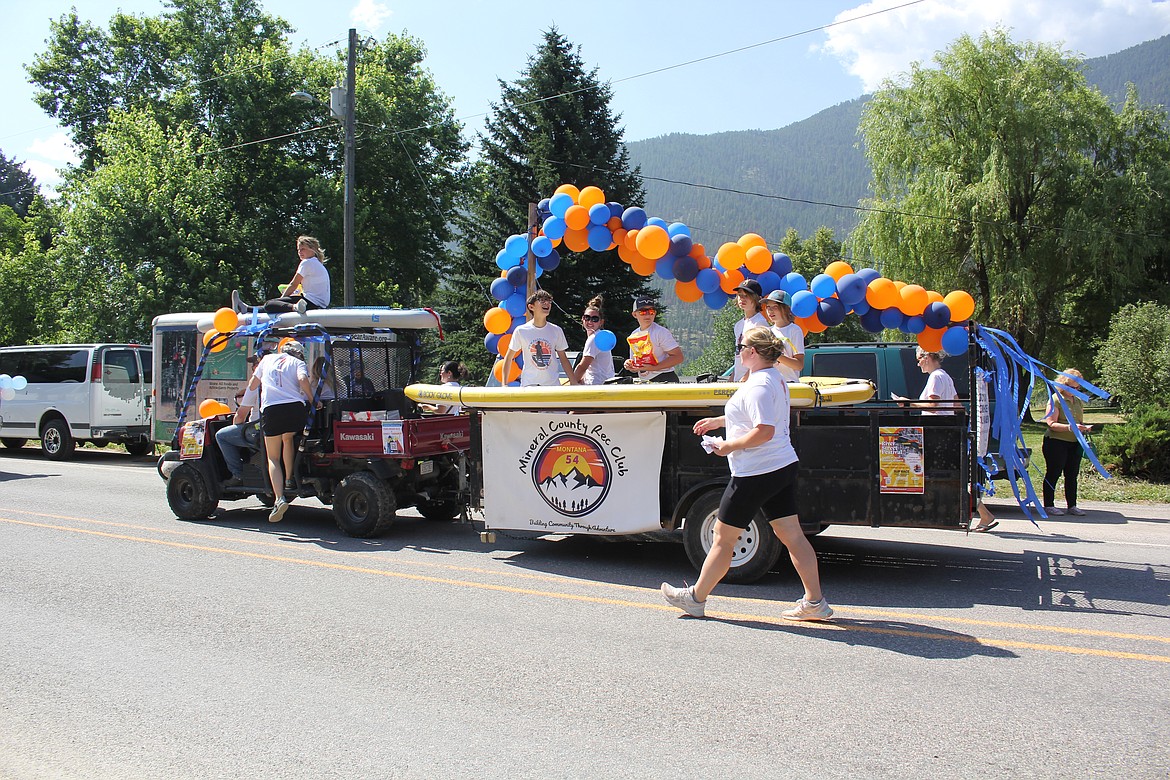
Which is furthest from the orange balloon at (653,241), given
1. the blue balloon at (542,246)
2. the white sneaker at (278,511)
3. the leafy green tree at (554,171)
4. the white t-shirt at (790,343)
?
the leafy green tree at (554,171)

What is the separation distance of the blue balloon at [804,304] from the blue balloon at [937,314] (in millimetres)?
1009

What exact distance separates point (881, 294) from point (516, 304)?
4299 millimetres

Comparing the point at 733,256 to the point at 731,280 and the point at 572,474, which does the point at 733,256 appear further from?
the point at 572,474

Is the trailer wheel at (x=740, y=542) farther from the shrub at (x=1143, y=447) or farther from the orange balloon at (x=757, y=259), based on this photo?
→ the shrub at (x=1143, y=447)

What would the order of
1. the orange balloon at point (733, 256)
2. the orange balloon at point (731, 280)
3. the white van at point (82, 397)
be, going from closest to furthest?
the orange balloon at point (733, 256), the orange balloon at point (731, 280), the white van at point (82, 397)

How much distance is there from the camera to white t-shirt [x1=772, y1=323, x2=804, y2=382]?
724 cm

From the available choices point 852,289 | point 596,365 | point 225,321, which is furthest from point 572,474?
point 225,321

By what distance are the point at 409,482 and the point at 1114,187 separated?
2556cm

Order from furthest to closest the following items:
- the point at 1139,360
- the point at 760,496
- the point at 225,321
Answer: the point at 1139,360 < the point at 225,321 < the point at 760,496

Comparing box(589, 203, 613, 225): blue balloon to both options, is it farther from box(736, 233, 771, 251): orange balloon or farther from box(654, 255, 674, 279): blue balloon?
box(736, 233, 771, 251): orange balloon

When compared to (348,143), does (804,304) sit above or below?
below

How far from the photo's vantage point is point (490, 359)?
2789cm

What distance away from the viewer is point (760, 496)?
5.55 meters

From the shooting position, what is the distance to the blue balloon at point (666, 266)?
370 inches
